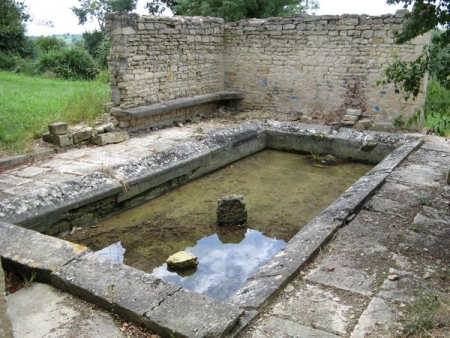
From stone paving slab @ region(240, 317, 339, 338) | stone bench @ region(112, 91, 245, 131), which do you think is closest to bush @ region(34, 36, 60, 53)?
stone bench @ region(112, 91, 245, 131)

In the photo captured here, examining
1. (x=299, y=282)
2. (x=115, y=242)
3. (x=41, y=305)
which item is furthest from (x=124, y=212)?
(x=299, y=282)

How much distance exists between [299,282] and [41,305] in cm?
197

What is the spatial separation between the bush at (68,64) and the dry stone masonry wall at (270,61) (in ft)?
33.2

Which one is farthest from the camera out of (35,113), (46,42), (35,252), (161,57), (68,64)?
(46,42)

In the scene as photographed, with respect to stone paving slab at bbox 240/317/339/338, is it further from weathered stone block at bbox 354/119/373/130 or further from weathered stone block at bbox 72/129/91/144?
weathered stone block at bbox 354/119/373/130

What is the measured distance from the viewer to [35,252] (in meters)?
3.55

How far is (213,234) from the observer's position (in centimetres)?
526

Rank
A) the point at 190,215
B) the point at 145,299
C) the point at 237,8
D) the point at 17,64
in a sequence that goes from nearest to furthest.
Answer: the point at 145,299 < the point at 190,215 < the point at 237,8 < the point at 17,64

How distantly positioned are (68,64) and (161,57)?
1179 centimetres

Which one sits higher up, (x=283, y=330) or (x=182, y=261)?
(x=283, y=330)

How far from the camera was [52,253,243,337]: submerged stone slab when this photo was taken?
107 inches

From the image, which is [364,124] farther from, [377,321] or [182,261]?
[377,321]

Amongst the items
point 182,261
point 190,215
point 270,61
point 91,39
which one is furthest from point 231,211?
point 91,39

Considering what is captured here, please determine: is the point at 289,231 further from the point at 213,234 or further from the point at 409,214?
the point at 409,214
